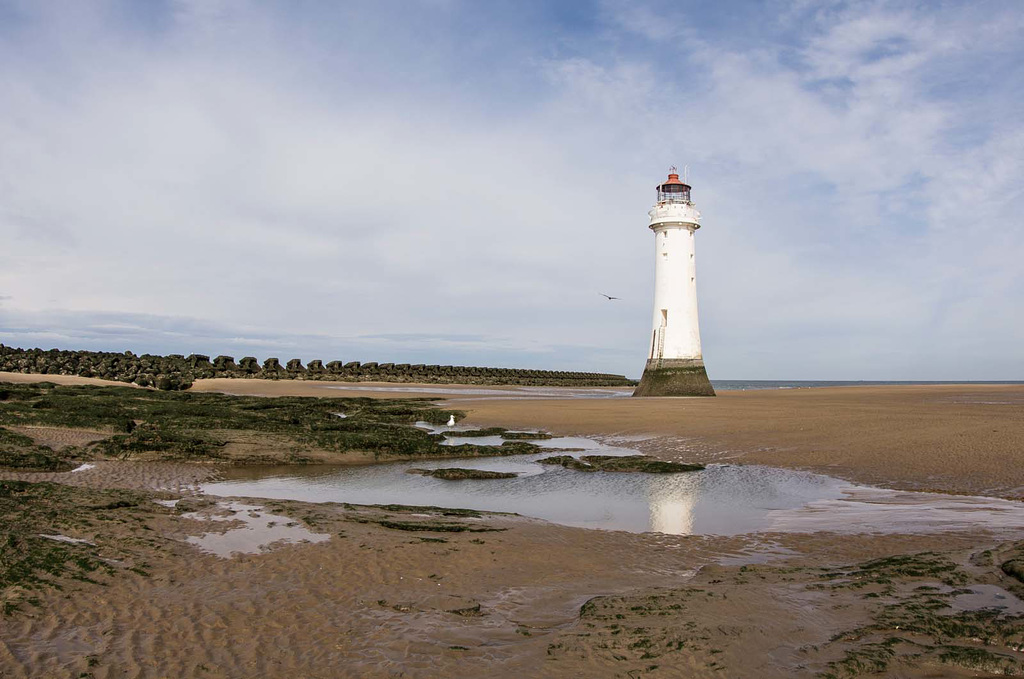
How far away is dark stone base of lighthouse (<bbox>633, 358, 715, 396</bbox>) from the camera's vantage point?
32750 millimetres

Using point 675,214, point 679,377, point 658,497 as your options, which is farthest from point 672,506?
point 675,214

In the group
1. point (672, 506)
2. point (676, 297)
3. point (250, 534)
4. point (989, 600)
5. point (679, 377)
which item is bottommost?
point (250, 534)

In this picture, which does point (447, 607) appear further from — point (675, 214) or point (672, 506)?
point (675, 214)

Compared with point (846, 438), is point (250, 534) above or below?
below

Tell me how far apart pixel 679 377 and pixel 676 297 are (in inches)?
165

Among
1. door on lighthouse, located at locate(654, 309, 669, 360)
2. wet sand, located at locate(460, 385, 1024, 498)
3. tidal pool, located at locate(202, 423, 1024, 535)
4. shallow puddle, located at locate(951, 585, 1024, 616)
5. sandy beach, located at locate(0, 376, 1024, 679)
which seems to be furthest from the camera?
door on lighthouse, located at locate(654, 309, 669, 360)

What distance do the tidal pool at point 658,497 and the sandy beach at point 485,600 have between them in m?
0.73

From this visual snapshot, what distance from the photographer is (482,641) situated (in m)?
4.67

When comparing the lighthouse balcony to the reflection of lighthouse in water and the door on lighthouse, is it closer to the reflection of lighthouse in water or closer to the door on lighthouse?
the door on lighthouse

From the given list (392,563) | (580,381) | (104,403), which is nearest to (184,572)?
(392,563)

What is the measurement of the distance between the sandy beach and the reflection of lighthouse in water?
20.6 inches

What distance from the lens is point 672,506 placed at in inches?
377

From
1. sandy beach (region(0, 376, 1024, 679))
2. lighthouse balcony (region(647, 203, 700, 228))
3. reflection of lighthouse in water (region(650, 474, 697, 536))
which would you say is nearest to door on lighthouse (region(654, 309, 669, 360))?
lighthouse balcony (region(647, 203, 700, 228))

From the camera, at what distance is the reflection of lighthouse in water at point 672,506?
328 inches
